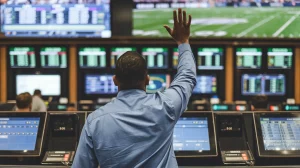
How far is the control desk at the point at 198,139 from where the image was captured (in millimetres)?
3410

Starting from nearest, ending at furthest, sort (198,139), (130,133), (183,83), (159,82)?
(130,133) → (183,83) → (198,139) → (159,82)

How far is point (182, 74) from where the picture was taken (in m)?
2.46

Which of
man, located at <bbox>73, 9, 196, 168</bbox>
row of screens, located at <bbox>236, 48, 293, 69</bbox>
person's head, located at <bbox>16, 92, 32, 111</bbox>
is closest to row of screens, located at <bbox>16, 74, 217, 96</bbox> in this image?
row of screens, located at <bbox>236, 48, 293, 69</bbox>

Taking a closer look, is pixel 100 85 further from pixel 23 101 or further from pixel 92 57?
pixel 23 101

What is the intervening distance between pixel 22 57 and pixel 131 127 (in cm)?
862

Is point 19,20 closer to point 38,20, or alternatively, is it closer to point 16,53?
point 38,20

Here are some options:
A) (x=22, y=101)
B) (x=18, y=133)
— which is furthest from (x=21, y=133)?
(x=22, y=101)

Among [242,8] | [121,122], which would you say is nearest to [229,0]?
[242,8]

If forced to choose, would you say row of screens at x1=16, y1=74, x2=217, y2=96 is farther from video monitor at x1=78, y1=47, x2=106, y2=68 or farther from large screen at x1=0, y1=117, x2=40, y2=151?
large screen at x1=0, y1=117, x2=40, y2=151

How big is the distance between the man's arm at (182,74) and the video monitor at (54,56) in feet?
26.8

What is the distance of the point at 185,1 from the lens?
9102 millimetres

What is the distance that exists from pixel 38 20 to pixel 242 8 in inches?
133

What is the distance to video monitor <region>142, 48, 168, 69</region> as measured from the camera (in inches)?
412

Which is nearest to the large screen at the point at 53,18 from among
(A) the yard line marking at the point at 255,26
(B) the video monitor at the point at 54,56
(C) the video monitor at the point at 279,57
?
(B) the video monitor at the point at 54,56
